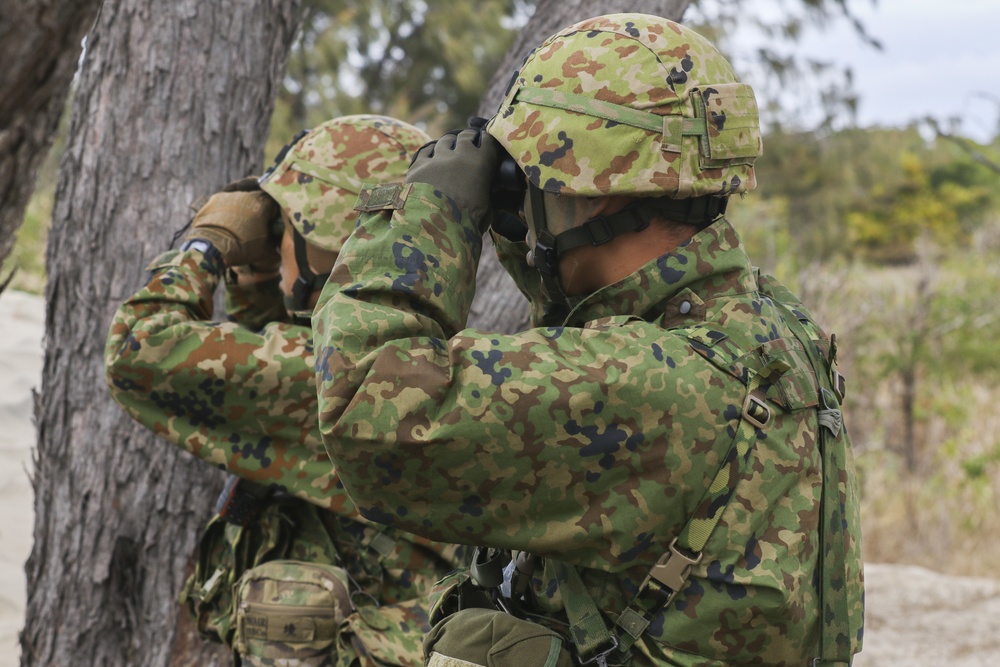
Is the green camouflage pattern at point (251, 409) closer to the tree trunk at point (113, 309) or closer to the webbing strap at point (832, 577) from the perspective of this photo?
the tree trunk at point (113, 309)

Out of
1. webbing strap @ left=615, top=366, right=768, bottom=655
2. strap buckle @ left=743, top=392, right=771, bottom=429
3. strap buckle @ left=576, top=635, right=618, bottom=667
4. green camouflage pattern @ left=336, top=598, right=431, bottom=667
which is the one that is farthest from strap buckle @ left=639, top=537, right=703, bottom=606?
green camouflage pattern @ left=336, top=598, right=431, bottom=667

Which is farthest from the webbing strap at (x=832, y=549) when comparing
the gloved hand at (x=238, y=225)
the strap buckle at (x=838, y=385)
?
the gloved hand at (x=238, y=225)

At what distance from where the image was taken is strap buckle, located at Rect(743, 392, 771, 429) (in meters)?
1.70

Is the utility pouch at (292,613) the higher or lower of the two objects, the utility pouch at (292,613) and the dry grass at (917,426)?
the higher

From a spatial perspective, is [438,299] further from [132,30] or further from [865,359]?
[865,359]

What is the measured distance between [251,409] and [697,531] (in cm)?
131

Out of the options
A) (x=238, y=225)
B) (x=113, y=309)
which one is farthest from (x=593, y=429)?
(x=113, y=309)

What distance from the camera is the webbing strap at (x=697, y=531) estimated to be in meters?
1.69

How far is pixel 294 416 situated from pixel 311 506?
0.98 ft

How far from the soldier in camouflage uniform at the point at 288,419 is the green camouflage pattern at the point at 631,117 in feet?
3.29

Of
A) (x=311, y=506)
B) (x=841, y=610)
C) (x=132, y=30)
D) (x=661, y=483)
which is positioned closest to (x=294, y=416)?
(x=311, y=506)

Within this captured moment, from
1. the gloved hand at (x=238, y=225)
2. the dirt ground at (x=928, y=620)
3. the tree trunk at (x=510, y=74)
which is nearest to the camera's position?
the gloved hand at (x=238, y=225)

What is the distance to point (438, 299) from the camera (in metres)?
1.76

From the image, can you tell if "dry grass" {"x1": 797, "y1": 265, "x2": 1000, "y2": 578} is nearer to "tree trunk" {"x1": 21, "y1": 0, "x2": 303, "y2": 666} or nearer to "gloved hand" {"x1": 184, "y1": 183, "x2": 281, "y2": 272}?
"tree trunk" {"x1": 21, "y1": 0, "x2": 303, "y2": 666}
